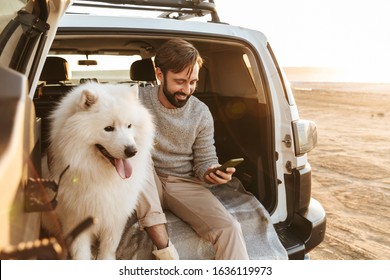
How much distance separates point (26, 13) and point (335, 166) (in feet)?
19.5

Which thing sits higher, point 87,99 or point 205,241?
point 87,99

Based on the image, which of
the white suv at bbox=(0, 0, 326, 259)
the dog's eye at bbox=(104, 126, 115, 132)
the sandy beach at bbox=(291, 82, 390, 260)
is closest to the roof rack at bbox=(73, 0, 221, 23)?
the white suv at bbox=(0, 0, 326, 259)

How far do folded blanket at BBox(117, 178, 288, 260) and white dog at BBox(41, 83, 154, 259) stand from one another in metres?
0.23

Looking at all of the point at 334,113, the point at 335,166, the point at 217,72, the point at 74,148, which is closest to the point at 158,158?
the point at 74,148

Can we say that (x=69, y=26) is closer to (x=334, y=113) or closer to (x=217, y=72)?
(x=217, y=72)

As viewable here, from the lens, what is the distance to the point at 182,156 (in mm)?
2639

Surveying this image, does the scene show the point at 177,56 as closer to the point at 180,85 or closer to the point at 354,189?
the point at 180,85

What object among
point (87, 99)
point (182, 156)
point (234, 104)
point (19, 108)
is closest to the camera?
point (19, 108)

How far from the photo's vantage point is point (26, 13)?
1.45m

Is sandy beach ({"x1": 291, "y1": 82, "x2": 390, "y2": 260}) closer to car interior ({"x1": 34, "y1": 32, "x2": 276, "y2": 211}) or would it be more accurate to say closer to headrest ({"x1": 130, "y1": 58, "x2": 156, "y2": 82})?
car interior ({"x1": 34, "y1": 32, "x2": 276, "y2": 211})

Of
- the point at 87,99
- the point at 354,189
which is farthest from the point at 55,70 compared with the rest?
the point at 354,189

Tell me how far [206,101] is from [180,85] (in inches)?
42.0

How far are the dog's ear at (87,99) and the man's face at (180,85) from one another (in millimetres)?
695

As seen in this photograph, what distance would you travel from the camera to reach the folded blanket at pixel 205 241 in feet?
7.77
